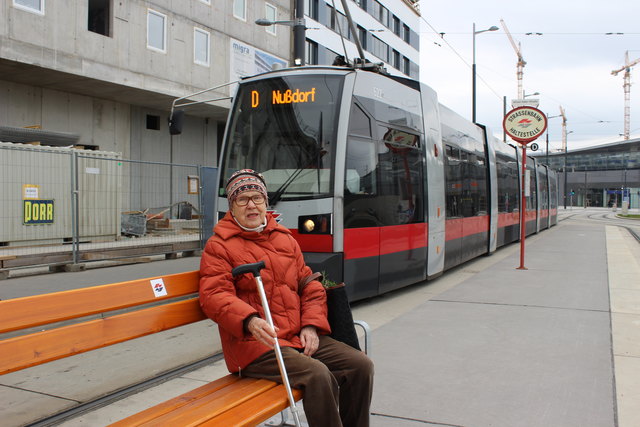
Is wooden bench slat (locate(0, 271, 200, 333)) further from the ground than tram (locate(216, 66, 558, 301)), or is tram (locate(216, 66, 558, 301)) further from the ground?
tram (locate(216, 66, 558, 301))

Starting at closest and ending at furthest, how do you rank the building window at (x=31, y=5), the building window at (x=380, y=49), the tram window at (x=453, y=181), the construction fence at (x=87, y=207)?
the tram window at (x=453, y=181)
the construction fence at (x=87, y=207)
the building window at (x=31, y=5)
the building window at (x=380, y=49)

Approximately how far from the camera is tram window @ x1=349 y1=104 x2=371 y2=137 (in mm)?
6754

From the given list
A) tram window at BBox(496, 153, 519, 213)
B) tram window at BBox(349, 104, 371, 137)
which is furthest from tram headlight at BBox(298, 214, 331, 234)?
tram window at BBox(496, 153, 519, 213)

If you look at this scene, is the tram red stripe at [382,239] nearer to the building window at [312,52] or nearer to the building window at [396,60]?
the building window at [312,52]

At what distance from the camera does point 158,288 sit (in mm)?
2992

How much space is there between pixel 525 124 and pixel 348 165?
575 centimetres

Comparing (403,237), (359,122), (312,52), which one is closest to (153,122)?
(312,52)

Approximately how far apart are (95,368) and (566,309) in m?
5.22

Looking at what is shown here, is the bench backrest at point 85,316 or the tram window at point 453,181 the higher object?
the tram window at point 453,181

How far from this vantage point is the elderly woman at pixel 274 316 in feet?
9.29

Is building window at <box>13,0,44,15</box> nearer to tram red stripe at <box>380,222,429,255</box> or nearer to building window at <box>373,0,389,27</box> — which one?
tram red stripe at <box>380,222,429,255</box>

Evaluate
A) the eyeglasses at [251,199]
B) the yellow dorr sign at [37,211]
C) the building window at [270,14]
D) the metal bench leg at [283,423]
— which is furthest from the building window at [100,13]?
the metal bench leg at [283,423]

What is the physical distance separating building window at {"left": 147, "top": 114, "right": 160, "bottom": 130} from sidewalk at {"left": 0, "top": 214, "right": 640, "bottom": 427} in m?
15.8

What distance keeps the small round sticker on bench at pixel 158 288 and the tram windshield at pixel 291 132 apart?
3673 millimetres
